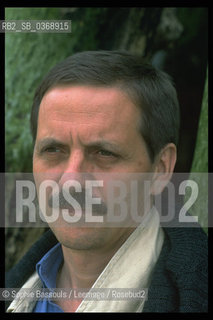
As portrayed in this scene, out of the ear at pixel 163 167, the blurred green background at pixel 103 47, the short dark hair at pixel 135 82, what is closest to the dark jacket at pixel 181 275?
the ear at pixel 163 167

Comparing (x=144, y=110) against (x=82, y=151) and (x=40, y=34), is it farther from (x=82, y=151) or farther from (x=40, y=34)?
(x=40, y=34)

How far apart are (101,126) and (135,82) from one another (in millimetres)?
226

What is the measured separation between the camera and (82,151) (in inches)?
57.7

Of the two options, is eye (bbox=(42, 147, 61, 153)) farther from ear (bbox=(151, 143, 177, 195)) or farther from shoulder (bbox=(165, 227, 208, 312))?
shoulder (bbox=(165, 227, 208, 312))

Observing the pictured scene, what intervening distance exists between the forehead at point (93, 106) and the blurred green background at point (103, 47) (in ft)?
2.84

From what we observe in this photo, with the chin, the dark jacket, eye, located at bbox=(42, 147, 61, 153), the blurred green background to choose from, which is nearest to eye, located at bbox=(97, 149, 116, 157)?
eye, located at bbox=(42, 147, 61, 153)

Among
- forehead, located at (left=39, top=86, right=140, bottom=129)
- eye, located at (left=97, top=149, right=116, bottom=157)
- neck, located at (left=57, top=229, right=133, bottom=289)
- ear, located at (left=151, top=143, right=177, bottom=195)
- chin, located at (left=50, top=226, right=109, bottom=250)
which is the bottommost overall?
neck, located at (left=57, top=229, right=133, bottom=289)

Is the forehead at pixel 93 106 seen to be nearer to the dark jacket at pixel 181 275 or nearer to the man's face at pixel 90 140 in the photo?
the man's face at pixel 90 140

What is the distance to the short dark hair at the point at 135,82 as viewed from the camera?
5.02 feet

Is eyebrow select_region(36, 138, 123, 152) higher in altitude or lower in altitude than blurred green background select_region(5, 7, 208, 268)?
lower

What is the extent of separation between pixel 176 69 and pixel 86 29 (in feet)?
1.79

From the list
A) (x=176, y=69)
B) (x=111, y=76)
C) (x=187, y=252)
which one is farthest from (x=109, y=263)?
(x=176, y=69)

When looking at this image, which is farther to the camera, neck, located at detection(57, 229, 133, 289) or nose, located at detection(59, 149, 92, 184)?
neck, located at detection(57, 229, 133, 289)

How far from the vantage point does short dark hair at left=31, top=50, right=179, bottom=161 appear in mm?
1531
